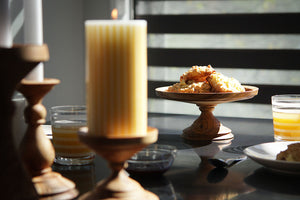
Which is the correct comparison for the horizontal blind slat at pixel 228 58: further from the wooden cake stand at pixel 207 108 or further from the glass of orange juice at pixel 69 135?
the glass of orange juice at pixel 69 135

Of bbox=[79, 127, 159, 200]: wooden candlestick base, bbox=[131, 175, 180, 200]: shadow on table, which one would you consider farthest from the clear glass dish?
bbox=[79, 127, 159, 200]: wooden candlestick base

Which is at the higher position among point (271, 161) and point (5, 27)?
point (5, 27)

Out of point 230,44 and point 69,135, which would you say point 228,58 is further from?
point 69,135

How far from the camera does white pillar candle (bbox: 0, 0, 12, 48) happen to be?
625 millimetres

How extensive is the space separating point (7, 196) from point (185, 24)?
3.24m

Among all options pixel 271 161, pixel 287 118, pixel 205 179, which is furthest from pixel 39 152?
pixel 287 118

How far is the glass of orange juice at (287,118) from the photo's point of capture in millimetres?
1278

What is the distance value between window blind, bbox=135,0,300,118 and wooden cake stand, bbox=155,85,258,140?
7.26ft

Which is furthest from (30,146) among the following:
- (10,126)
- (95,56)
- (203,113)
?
(203,113)

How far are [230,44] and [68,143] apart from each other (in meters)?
2.80

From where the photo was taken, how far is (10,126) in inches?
24.5

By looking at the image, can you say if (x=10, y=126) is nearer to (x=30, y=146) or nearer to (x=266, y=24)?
(x=30, y=146)

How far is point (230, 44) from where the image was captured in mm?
3584

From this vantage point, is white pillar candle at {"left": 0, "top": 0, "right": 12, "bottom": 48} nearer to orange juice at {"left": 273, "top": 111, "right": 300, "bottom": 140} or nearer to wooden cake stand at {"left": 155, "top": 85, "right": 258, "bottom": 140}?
wooden cake stand at {"left": 155, "top": 85, "right": 258, "bottom": 140}
